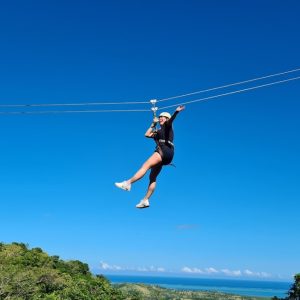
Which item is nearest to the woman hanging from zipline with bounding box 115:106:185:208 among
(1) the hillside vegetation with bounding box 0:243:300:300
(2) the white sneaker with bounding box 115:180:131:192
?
(2) the white sneaker with bounding box 115:180:131:192

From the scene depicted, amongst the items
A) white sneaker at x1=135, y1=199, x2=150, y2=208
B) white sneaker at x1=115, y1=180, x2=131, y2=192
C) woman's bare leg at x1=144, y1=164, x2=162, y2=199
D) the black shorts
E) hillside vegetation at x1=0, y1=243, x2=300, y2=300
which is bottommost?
white sneaker at x1=135, y1=199, x2=150, y2=208

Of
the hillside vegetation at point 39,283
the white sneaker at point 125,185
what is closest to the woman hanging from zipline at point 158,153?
the white sneaker at point 125,185

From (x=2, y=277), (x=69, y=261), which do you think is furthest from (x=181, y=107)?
(x=69, y=261)

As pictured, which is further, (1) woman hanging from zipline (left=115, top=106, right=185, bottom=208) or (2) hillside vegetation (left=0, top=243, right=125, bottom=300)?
(2) hillside vegetation (left=0, top=243, right=125, bottom=300)

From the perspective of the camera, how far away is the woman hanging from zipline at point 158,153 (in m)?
9.26

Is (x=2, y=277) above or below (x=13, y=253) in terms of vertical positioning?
below

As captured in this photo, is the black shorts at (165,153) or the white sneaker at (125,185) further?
the black shorts at (165,153)

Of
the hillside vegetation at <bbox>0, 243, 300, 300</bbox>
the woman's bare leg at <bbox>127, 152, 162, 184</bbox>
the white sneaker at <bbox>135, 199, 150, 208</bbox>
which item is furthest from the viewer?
the hillside vegetation at <bbox>0, 243, 300, 300</bbox>

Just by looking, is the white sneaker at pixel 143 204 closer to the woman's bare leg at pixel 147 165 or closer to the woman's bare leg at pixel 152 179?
the woman's bare leg at pixel 152 179

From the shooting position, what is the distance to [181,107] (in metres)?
9.29

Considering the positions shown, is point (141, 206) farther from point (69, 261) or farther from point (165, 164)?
point (69, 261)

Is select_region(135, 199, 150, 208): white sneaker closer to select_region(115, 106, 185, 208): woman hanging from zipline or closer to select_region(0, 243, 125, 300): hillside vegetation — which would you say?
select_region(115, 106, 185, 208): woman hanging from zipline

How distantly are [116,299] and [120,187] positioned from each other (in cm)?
6503

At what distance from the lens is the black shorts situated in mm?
9453
